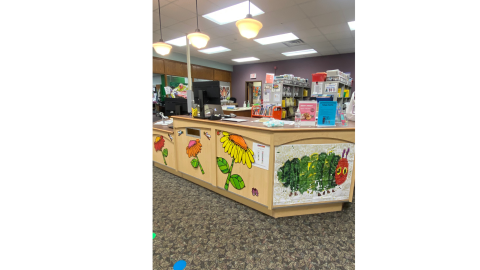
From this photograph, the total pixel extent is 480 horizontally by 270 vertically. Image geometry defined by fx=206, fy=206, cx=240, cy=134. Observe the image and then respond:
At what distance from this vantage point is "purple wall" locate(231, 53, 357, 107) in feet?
24.9

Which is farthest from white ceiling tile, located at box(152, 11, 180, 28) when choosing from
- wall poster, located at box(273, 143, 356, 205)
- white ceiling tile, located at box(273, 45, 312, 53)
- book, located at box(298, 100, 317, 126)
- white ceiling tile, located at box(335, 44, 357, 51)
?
white ceiling tile, located at box(335, 44, 357, 51)

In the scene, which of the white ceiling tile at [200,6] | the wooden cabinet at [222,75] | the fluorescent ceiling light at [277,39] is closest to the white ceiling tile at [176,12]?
the white ceiling tile at [200,6]

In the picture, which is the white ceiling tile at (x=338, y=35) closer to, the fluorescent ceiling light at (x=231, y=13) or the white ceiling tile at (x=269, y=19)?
the white ceiling tile at (x=269, y=19)

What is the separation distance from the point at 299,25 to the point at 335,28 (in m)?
0.94

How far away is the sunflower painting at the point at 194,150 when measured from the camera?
2740 millimetres

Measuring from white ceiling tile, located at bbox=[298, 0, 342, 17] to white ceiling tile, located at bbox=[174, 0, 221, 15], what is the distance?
1.65 meters

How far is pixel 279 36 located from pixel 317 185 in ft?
15.6

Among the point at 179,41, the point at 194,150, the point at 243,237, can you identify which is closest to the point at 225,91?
the point at 179,41

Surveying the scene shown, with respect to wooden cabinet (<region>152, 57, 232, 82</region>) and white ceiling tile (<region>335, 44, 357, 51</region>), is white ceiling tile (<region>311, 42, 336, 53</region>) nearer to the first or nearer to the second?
white ceiling tile (<region>335, 44, 357, 51</region>)

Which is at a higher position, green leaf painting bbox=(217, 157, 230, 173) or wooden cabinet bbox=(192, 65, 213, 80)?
wooden cabinet bbox=(192, 65, 213, 80)

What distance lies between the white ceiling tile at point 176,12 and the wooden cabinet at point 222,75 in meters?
5.19

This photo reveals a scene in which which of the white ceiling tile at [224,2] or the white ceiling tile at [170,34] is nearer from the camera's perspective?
the white ceiling tile at [224,2]

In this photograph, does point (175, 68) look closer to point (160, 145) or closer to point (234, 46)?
point (234, 46)
